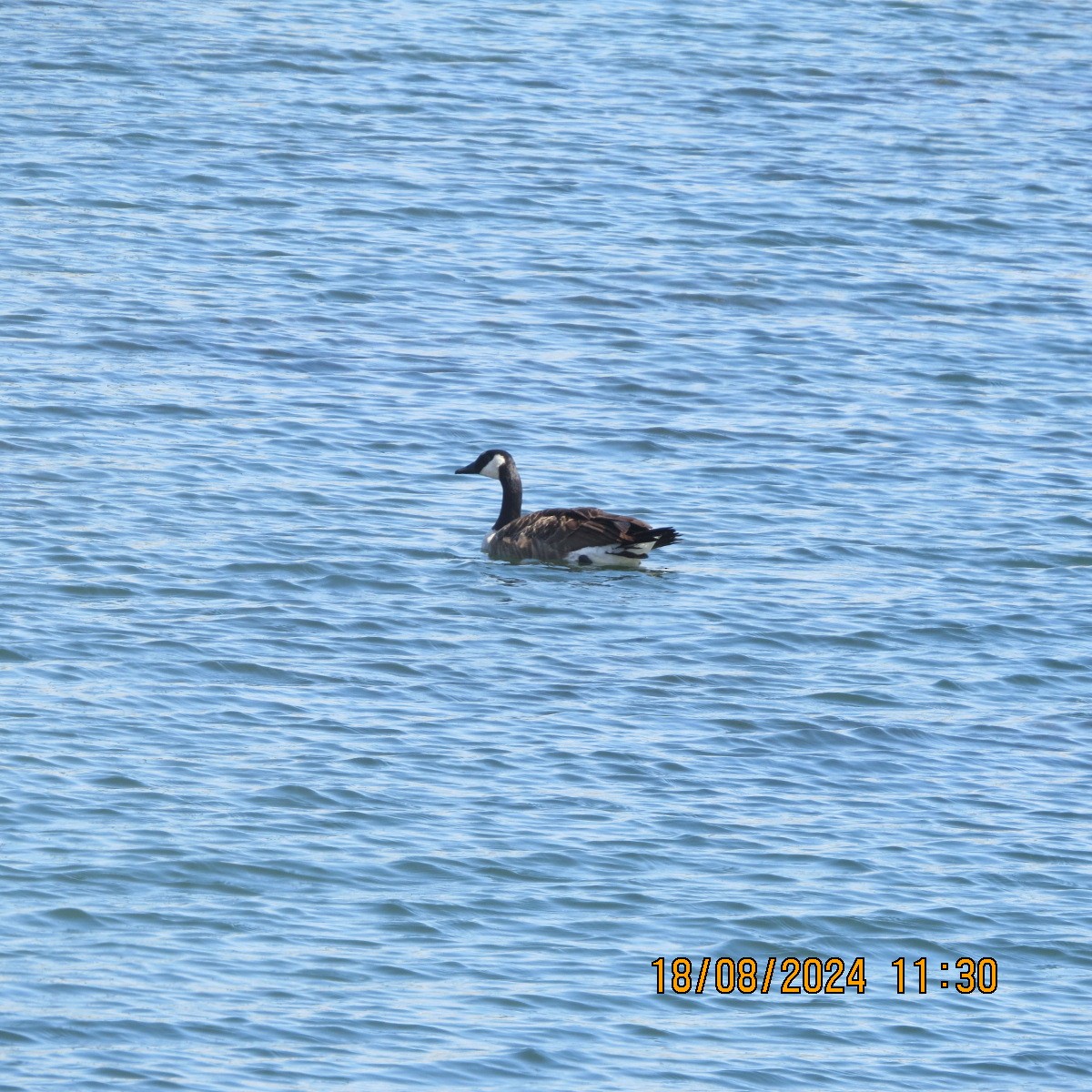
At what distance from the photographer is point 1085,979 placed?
1043 cm

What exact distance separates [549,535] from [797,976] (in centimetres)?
661

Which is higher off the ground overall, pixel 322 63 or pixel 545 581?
pixel 322 63

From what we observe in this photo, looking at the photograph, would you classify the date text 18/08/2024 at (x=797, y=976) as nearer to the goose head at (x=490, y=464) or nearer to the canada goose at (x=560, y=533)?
the canada goose at (x=560, y=533)

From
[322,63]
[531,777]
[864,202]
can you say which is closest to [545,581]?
[531,777]

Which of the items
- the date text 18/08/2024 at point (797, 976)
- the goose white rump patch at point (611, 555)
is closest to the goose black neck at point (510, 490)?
the goose white rump patch at point (611, 555)

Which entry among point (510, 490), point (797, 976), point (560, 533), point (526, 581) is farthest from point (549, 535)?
point (797, 976)

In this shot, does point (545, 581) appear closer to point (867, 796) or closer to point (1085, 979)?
point (867, 796)

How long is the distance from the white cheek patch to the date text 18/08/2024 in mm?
7234

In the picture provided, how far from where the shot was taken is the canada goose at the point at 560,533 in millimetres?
15891

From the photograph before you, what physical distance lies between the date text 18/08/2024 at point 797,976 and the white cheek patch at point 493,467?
7234 mm

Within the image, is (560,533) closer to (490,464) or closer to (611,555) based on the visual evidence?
(611,555)

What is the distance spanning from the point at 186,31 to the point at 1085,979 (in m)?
24.4

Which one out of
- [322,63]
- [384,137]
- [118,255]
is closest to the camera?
[118,255]

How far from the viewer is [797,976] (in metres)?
10.2
